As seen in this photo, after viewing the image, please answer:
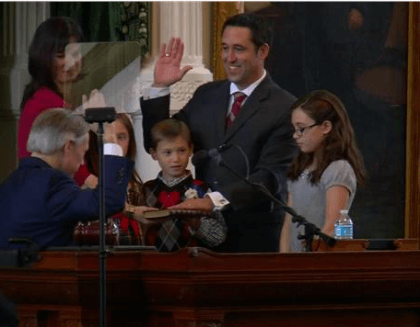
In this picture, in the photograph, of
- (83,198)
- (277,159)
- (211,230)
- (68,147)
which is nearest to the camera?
(83,198)

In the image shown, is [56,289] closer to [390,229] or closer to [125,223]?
[125,223]

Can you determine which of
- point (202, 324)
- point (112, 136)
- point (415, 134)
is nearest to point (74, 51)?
point (112, 136)

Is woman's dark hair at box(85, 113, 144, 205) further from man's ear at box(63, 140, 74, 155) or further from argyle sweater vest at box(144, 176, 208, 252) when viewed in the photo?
man's ear at box(63, 140, 74, 155)

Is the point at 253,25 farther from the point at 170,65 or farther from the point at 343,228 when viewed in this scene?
the point at 343,228

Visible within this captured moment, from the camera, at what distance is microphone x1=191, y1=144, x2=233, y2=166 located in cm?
910

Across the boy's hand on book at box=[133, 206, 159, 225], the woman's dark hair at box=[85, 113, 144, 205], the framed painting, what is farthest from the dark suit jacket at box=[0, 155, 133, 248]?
the framed painting

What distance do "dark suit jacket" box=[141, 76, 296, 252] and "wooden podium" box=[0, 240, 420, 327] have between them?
3.18 m

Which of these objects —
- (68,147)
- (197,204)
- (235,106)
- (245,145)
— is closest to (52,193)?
(68,147)

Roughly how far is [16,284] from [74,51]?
3617 millimetres

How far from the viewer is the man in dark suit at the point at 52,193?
231 inches

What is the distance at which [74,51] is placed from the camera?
9164mm

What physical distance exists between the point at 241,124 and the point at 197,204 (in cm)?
121

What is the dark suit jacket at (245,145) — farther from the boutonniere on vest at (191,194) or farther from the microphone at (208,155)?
the boutonniere on vest at (191,194)

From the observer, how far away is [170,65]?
31.5 ft
